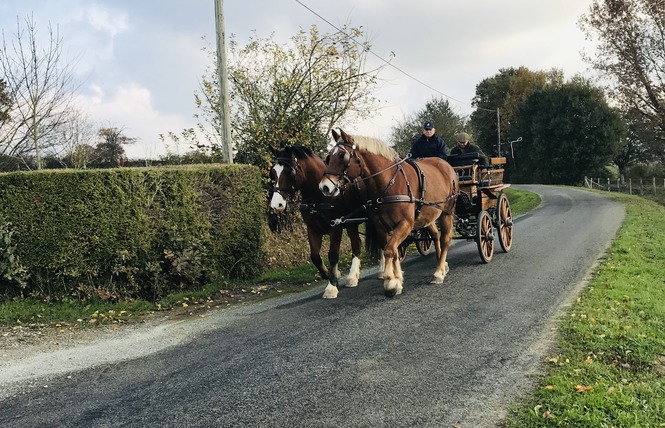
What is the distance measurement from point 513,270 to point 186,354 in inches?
223

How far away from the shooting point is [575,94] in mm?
44750

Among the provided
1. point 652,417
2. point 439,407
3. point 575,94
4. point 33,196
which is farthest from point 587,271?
point 575,94

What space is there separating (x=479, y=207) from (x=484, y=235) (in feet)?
2.14

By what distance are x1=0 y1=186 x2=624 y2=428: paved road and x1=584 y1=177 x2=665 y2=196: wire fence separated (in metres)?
35.0

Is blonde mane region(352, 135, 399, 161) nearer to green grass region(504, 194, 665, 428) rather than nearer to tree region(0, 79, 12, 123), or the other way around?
green grass region(504, 194, 665, 428)

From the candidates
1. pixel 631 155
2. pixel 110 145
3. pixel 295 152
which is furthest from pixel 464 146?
pixel 631 155

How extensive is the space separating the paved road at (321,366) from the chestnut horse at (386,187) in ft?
2.62

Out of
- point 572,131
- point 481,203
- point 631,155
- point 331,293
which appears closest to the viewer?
point 331,293

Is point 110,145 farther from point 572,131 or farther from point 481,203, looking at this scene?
point 572,131

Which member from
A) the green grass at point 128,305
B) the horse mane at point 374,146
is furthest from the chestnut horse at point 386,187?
the green grass at point 128,305

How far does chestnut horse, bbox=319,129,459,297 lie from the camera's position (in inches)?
253

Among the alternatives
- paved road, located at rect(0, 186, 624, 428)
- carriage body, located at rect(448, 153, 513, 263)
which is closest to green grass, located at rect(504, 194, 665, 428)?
paved road, located at rect(0, 186, 624, 428)

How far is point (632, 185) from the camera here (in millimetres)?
39188

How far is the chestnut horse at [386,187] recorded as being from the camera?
6.41 m
